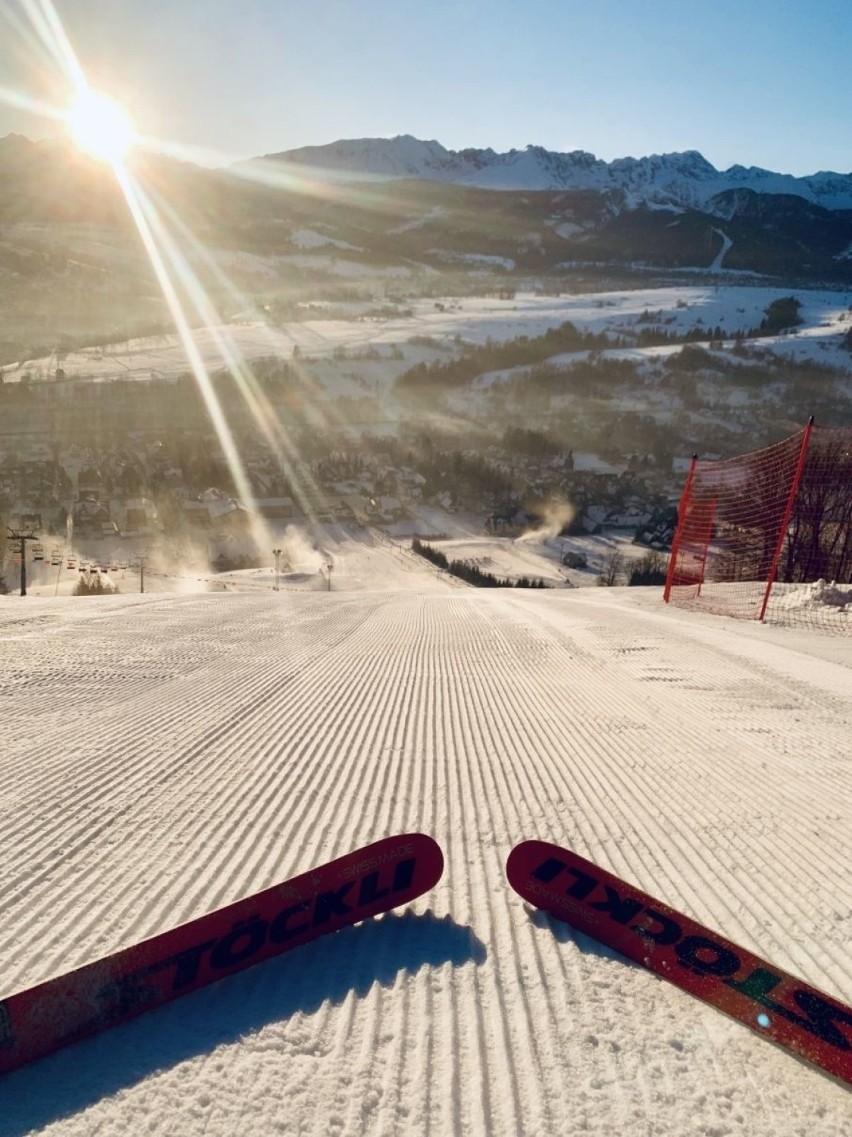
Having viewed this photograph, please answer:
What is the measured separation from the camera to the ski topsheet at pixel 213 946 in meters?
1.47

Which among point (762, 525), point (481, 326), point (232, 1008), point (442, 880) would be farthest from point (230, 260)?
point (232, 1008)

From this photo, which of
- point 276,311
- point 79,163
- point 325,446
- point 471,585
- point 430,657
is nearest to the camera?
point 430,657

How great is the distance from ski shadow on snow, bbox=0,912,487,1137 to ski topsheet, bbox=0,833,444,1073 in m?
0.03

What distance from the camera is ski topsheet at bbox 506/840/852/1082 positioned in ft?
5.02

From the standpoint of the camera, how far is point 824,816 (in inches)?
114

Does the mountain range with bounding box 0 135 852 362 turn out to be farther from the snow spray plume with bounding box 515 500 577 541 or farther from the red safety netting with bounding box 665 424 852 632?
the red safety netting with bounding box 665 424 852 632

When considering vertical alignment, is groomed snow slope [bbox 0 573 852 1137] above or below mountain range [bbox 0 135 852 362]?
below

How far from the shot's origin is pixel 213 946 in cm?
173

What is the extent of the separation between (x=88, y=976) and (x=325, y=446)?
7445 centimetres

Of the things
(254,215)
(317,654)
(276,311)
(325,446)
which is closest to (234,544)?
(325,446)

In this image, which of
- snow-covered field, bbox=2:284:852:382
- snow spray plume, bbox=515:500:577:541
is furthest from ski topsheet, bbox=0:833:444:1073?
snow-covered field, bbox=2:284:852:382

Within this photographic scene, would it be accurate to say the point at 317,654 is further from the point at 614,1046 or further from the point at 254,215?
the point at 254,215

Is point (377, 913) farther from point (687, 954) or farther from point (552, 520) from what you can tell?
point (552, 520)

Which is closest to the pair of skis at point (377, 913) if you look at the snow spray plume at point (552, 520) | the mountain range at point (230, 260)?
the snow spray plume at point (552, 520)
